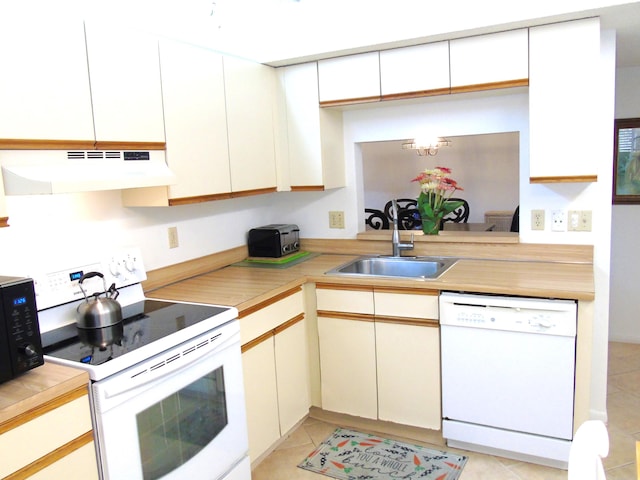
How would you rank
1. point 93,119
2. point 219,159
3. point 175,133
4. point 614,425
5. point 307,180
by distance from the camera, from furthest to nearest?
point 307,180, point 614,425, point 219,159, point 175,133, point 93,119

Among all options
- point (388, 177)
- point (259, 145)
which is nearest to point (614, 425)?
point (259, 145)

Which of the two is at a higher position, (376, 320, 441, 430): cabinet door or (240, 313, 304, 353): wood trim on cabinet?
(240, 313, 304, 353): wood trim on cabinet

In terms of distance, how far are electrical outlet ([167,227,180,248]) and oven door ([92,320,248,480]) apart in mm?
804

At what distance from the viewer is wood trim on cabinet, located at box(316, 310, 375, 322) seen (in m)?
2.67

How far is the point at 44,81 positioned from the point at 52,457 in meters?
1.20

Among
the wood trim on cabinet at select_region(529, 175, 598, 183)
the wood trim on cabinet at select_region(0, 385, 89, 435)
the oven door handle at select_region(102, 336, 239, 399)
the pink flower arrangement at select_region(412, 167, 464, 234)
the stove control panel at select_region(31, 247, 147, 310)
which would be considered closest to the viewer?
the wood trim on cabinet at select_region(0, 385, 89, 435)

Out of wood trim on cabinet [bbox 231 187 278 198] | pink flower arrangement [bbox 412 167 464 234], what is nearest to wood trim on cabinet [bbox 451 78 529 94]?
pink flower arrangement [bbox 412 167 464 234]

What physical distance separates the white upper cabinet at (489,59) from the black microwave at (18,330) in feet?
6.98

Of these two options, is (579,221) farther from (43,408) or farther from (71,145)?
(43,408)

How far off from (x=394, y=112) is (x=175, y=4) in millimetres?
1354

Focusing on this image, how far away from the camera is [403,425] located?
2738 mm

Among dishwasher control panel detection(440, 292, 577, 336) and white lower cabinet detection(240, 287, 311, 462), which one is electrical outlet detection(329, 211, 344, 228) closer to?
white lower cabinet detection(240, 287, 311, 462)

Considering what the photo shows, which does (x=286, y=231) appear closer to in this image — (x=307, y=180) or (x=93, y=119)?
(x=307, y=180)

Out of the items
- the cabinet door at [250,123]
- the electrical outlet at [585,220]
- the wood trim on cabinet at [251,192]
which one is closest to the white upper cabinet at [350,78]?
the cabinet door at [250,123]
